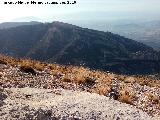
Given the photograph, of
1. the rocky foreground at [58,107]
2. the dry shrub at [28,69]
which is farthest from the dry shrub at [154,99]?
the dry shrub at [28,69]

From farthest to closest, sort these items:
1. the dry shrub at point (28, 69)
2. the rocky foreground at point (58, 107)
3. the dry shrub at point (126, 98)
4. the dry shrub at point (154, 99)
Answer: the dry shrub at point (28, 69), the dry shrub at point (154, 99), the dry shrub at point (126, 98), the rocky foreground at point (58, 107)

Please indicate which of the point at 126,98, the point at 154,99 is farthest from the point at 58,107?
the point at 154,99

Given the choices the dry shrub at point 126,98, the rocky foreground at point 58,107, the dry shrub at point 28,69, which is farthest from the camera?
the dry shrub at point 28,69

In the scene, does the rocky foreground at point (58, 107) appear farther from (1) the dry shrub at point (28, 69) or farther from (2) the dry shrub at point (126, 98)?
(1) the dry shrub at point (28, 69)

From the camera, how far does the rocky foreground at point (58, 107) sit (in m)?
10.5

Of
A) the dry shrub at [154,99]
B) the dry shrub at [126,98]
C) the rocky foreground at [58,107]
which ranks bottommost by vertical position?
the dry shrub at [154,99]

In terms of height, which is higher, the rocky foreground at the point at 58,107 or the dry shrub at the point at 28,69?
the rocky foreground at the point at 58,107

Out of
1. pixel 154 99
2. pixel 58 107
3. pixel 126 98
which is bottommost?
pixel 154 99

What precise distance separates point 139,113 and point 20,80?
22.0ft

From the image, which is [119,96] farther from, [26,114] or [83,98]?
[26,114]

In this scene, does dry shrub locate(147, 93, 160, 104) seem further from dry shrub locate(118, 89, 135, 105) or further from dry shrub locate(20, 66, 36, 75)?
dry shrub locate(20, 66, 36, 75)

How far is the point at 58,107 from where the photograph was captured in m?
11.2

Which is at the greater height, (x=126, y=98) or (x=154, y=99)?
(x=126, y=98)

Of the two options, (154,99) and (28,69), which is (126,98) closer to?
(154,99)
